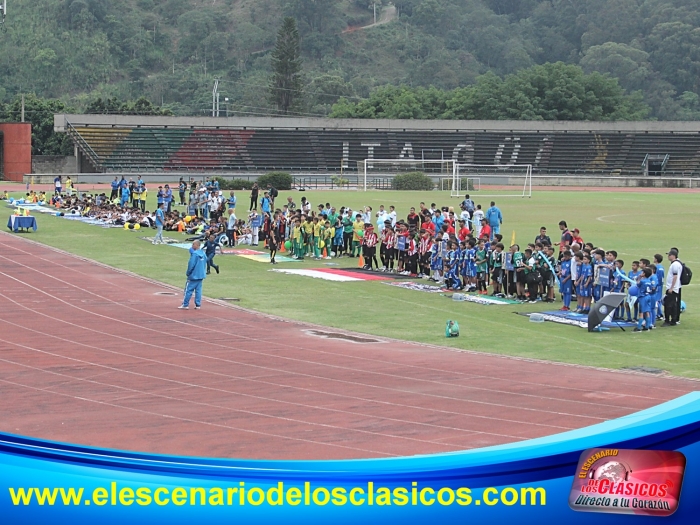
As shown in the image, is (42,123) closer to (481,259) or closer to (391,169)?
(391,169)

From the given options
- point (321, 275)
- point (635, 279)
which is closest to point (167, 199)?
point (321, 275)

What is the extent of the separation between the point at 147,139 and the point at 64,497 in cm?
7506

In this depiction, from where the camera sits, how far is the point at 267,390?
1342 cm

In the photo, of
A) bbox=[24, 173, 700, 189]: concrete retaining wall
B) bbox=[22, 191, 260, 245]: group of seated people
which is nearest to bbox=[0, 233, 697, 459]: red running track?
bbox=[22, 191, 260, 245]: group of seated people

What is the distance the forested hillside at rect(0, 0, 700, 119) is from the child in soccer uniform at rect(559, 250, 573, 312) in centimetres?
9373

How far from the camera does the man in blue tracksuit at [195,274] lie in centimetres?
2016

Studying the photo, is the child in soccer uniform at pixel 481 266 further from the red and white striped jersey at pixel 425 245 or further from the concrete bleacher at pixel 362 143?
the concrete bleacher at pixel 362 143

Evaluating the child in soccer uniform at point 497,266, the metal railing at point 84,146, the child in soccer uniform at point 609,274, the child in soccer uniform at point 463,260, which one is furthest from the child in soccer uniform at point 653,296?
the metal railing at point 84,146

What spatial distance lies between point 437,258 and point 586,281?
5587mm

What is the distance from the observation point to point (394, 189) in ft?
216

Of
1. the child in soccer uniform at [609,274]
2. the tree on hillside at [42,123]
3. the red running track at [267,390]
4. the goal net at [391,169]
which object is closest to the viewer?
the red running track at [267,390]

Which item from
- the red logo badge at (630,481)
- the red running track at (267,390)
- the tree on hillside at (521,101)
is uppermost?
the tree on hillside at (521,101)

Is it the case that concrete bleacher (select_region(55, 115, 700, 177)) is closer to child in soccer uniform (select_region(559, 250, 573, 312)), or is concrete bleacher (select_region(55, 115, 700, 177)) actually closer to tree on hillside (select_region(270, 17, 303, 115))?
tree on hillside (select_region(270, 17, 303, 115))

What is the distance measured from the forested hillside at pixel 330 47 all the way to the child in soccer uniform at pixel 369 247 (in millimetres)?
86292
